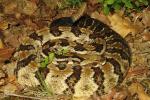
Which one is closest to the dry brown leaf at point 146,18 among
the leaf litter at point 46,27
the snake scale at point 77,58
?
the leaf litter at point 46,27

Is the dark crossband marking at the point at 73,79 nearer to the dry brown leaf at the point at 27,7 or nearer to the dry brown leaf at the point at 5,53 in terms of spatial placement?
the dry brown leaf at the point at 5,53

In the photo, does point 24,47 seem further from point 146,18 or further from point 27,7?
point 146,18

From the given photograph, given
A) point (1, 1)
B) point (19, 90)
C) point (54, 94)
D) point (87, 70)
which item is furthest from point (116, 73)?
point (1, 1)

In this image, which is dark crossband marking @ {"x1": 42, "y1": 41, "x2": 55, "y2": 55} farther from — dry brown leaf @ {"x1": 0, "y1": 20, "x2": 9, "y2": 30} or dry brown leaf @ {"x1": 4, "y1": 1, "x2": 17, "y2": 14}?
dry brown leaf @ {"x1": 4, "y1": 1, "x2": 17, "y2": 14}

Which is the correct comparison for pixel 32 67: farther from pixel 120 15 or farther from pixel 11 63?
pixel 120 15

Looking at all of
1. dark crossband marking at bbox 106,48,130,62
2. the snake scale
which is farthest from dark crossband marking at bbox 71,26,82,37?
dark crossband marking at bbox 106,48,130,62
